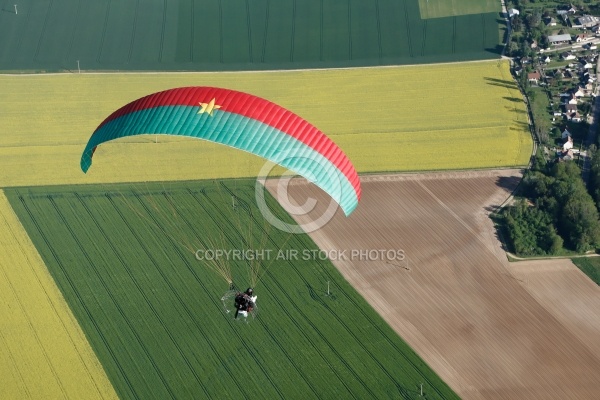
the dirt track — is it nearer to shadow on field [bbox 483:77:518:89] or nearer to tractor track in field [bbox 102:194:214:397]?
tractor track in field [bbox 102:194:214:397]

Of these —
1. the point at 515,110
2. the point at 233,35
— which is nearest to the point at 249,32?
the point at 233,35

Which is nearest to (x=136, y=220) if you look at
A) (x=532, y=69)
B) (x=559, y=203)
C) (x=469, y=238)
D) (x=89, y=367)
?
(x=89, y=367)

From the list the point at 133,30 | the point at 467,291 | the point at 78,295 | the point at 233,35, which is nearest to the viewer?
the point at 78,295

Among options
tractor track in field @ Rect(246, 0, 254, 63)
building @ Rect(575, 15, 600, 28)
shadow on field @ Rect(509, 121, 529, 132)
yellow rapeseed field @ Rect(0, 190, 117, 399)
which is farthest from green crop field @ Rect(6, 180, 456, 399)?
building @ Rect(575, 15, 600, 28)

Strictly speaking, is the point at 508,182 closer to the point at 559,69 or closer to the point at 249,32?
the point at 559,69

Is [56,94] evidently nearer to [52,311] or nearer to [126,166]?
[126,166]

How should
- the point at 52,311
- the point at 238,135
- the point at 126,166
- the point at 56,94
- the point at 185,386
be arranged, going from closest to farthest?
the point at 238,135, the point at 185,386, the point at 52,311, the point at 126,166, the point at 56,94
